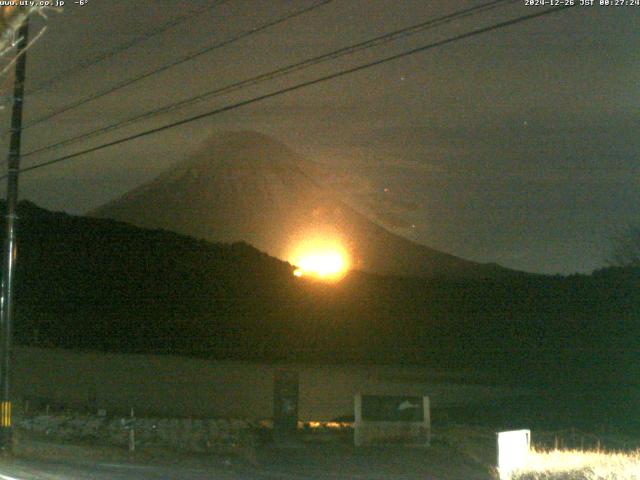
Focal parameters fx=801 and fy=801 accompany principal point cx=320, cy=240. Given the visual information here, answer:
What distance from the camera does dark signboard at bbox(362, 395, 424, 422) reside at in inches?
817

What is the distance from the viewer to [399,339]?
51.2 meters

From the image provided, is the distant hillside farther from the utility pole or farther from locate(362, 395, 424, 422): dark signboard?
the utility pole

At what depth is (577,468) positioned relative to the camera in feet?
40.5

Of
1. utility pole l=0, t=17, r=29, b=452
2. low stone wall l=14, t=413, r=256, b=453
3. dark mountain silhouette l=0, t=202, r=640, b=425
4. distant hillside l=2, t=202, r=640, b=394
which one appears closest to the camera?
utility pole l=0, t=17, r=29, b=452

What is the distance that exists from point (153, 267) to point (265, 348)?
24.2m

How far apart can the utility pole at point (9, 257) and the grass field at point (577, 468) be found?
446 inches

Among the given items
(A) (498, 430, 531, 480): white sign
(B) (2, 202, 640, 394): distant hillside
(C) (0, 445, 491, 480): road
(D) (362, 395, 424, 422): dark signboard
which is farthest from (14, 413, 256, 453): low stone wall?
(B) (2, 202, 640, 394): distant hillside

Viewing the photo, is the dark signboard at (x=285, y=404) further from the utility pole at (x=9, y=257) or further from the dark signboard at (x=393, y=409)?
the utility pole at (x=9, y=257)

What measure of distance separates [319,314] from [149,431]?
31283 millimetres

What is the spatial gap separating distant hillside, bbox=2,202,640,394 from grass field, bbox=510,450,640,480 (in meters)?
27.3

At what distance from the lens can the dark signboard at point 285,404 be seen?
21375 mm

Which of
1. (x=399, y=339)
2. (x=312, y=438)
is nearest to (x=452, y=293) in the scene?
(x=399, y=339)

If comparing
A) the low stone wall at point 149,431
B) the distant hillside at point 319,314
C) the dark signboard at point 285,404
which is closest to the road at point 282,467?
Answer: the dark signboard at point 285,404

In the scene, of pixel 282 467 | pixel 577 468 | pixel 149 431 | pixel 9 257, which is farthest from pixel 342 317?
pixel 577 468
